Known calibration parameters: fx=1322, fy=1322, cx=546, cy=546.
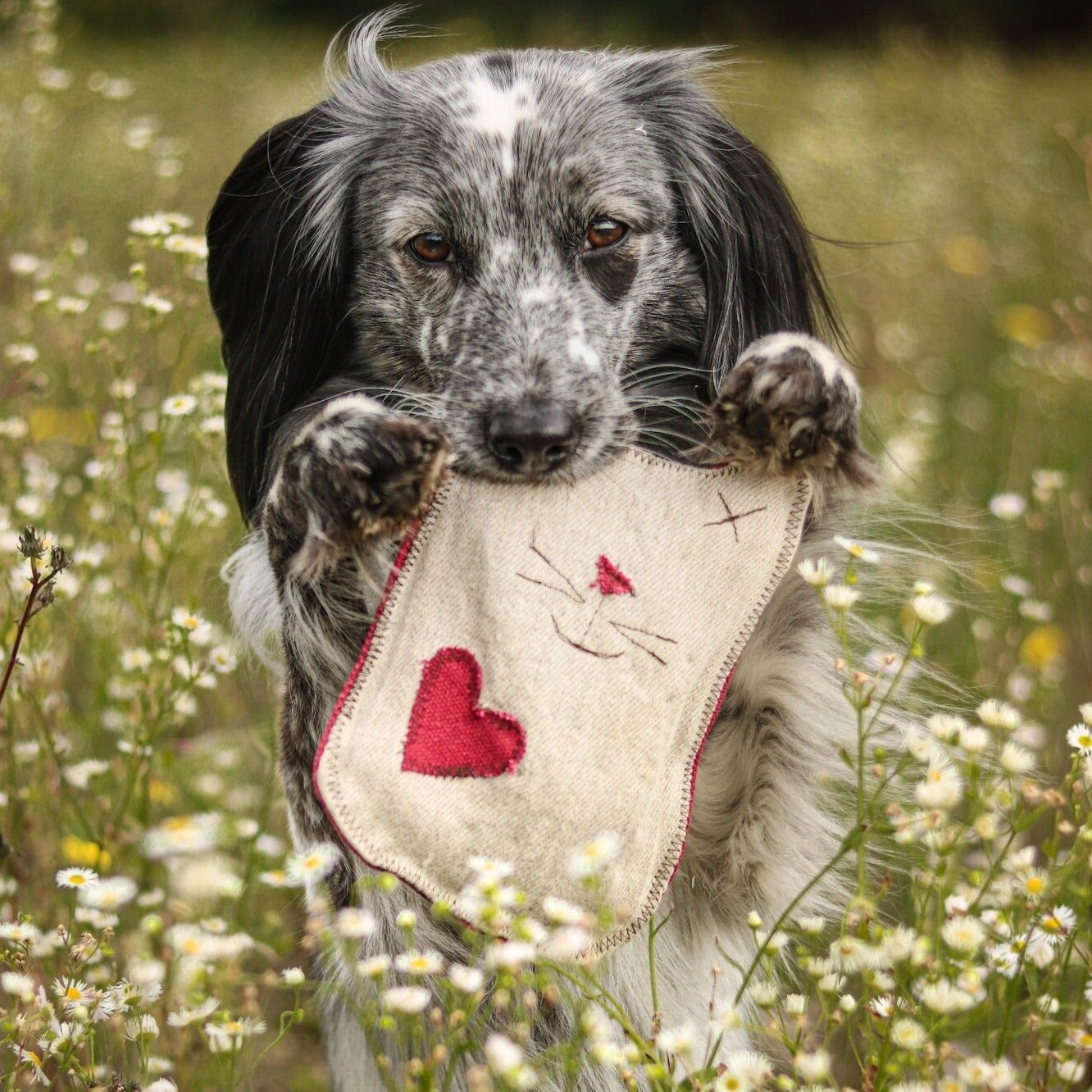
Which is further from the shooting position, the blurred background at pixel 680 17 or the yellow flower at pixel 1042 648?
the blurred background at pixel 680 17

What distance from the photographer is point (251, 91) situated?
9562 mm

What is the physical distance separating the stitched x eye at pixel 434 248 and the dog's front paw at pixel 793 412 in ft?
2.50

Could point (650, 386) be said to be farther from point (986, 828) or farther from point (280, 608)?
point (986, 828)

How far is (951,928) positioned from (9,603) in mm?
1960

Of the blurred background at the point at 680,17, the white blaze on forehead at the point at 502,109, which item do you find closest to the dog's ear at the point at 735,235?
the white blaze on forehead at the point at 502,109

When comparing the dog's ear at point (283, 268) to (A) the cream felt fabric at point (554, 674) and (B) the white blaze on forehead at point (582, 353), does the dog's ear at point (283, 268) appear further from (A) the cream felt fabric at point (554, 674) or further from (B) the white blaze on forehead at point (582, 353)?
(A) the cream felt fabric at point (554, 674)

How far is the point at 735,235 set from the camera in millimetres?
2814

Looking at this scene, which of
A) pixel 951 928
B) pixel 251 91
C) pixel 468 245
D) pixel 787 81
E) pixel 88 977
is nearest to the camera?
pixel 951 928

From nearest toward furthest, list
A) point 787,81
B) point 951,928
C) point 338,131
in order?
point 951,928 < point 338,131 < point 787,81

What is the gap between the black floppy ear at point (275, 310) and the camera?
9.29 ft

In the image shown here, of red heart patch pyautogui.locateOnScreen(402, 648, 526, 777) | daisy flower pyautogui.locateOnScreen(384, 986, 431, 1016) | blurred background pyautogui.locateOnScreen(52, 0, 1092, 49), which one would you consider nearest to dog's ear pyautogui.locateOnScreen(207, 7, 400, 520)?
red heart patch pyautogui.locateOnScreen(402, 648, 526, 777)

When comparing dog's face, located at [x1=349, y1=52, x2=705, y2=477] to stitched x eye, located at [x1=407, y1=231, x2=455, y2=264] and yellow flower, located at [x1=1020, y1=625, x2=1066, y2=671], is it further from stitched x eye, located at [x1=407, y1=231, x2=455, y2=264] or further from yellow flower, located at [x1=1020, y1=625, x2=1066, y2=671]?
yellow flower, located at [x1=1020, y1=625, x2=1066, y2=671]

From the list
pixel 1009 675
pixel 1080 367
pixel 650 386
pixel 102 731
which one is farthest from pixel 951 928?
pixel 1080 367

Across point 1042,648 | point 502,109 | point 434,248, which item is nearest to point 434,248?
point 434,248
